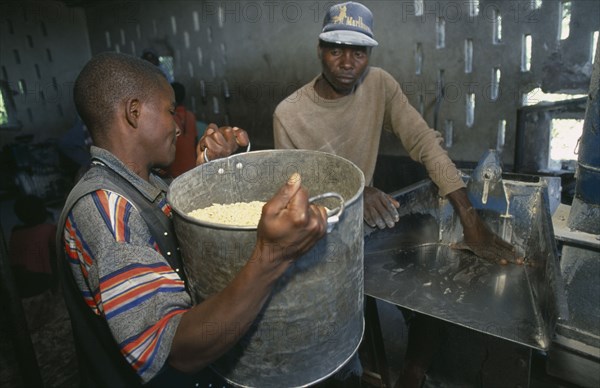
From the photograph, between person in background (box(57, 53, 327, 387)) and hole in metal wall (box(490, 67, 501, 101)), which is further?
hole in metal wall (box(490, 67, 501, 101))

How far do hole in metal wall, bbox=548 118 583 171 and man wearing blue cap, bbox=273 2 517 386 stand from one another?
249 centimetres

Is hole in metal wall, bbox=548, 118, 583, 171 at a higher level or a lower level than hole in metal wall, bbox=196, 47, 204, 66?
lower

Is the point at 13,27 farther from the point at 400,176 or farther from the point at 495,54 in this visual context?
the point at 495,54

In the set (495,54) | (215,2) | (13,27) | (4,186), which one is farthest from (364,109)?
(13,27)

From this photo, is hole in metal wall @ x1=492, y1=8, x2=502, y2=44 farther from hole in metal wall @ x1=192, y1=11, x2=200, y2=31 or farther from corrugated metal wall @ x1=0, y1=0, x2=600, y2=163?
hole in metal wall @ x1=192, y1=11, x2=200, y2=31

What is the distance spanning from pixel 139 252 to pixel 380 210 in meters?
1.53

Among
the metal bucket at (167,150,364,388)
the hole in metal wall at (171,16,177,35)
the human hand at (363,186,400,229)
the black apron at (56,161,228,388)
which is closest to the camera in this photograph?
the metal bucket at (167,150,364,388)

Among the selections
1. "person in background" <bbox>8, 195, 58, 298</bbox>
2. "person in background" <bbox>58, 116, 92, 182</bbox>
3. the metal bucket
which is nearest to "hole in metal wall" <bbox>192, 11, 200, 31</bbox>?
"person in background" <bbox>58, 116, 92, 182</bbox>

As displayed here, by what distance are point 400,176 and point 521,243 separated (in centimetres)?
319

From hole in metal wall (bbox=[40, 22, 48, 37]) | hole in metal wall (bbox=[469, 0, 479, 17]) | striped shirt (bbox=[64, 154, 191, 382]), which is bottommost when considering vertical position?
striped shirt (bbox=[64, 154, 191, 382])

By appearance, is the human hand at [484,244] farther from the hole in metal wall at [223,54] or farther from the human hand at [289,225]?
the hole in metal wall at [223,54]

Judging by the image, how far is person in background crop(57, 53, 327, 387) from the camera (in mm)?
896

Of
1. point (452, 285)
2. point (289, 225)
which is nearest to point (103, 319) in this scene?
point (289, 225)

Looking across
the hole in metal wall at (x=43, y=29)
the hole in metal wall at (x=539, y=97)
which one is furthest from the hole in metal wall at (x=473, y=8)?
the hole in metal wall at (x=43, y=29)
